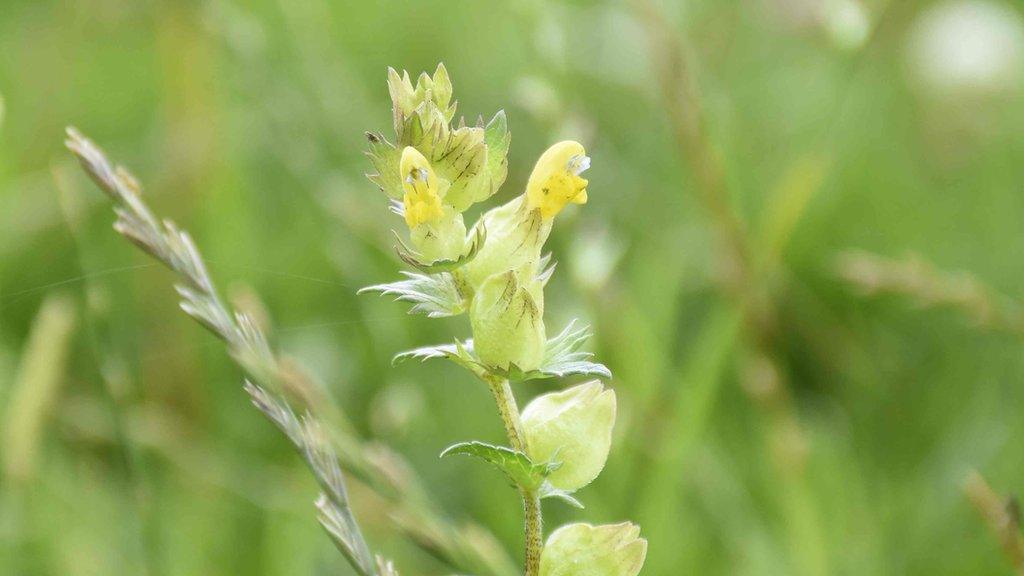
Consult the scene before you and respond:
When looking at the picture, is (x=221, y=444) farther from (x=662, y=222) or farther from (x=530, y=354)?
(x=530, y=354)

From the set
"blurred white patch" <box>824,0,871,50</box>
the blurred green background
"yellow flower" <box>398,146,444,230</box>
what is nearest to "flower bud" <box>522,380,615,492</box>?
"yellow flower" <box>398,146,444,230</box>

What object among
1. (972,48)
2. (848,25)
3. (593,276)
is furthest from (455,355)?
(972,48)

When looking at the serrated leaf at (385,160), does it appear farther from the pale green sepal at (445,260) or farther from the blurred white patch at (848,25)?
the blurred white patch at (848,25)

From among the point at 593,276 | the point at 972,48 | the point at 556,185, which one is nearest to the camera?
the point at 556,185

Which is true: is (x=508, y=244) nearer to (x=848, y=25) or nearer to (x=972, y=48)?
(x=848, y=25)

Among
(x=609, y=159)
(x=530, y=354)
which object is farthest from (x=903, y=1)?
(x=530, y=354)

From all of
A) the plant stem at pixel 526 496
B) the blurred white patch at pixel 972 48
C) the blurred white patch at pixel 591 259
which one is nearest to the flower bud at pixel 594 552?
the plant stem at pixel 526 496
